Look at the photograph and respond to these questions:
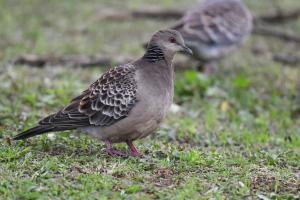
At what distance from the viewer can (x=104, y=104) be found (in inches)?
244

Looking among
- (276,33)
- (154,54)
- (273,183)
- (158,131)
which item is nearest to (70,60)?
(158,131)

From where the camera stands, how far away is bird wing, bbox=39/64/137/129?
6.06 metres

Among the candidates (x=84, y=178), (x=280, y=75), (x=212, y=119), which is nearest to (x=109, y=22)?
(x=280, y=75)

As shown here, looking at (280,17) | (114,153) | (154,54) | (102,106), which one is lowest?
(114,153)

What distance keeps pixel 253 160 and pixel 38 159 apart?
6.73ft

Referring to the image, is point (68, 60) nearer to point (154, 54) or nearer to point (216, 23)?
point (216, 23)

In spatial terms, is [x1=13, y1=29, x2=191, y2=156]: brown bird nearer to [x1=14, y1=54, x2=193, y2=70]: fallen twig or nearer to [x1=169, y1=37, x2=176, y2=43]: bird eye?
[x1=169, y1=37, x2=176, y2=43]: bird eye

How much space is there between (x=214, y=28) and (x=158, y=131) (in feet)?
11.5

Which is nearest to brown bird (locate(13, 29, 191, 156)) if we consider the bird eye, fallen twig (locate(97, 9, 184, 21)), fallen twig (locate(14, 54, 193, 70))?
the bird eye

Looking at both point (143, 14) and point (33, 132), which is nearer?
point (33, 132)

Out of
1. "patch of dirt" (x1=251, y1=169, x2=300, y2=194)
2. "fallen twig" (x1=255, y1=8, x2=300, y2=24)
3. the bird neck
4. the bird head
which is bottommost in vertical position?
"patch of dirt" (x1=251, y1=169, x2=300, y2=194)

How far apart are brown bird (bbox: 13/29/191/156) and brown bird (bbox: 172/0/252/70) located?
147 inches

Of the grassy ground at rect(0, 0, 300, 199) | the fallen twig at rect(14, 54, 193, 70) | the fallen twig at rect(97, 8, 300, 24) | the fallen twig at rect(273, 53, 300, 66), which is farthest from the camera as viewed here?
the fallen twig at rect(97, 8, 300, 24)

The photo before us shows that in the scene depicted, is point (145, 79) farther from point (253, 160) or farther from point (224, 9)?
point (224, 9)
